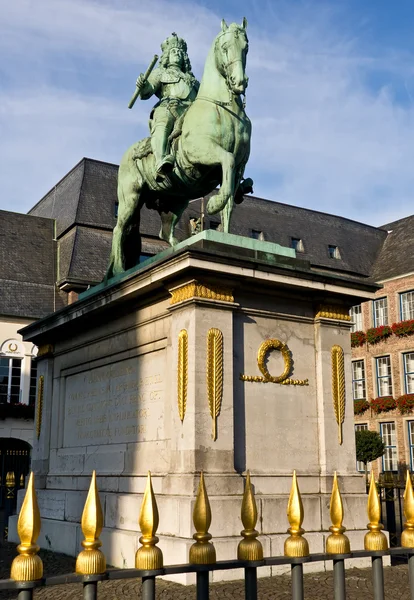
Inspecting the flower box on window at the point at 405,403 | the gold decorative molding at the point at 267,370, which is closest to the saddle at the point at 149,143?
the gold decorative molding at the point at 267,370

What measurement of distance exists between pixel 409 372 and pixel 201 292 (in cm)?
3000

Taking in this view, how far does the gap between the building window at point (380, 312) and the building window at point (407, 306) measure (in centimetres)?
117

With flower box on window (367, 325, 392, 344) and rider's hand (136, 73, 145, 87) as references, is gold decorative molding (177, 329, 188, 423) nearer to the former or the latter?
rider's hand (136, 73, 145, 87)

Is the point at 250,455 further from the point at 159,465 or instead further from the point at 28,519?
the point at 28,519

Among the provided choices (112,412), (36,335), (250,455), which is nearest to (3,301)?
(36,335)

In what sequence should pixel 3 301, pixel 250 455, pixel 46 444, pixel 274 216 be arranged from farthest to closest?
pixel 274 216, pixel 3 301, pixel 46 444, pixel 250 455

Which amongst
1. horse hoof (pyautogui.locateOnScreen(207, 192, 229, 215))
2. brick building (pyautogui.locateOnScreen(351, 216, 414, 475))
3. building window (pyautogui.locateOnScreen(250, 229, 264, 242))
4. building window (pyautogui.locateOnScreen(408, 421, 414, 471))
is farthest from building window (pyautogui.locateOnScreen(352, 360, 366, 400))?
horse hoof (pyautogui.locateOnScreen(207, 192, 229, 215))

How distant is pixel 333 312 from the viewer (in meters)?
9.52

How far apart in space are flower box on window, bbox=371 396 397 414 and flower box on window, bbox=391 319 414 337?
11.0 ft

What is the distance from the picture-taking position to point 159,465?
8.61 metres

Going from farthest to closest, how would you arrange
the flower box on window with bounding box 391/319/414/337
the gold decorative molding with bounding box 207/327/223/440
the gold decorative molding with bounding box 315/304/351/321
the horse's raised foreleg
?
1. the flower box on window with bounding box 391/319/414/337
2. the gold decorative molding with bounding box 315/304/351/321
3. the horse's raised foreleg
4. the gold decorative molding with bounding box 207/327/223/440

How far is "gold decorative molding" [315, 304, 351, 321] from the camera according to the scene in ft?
30.8

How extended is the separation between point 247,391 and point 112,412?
7.74 ft

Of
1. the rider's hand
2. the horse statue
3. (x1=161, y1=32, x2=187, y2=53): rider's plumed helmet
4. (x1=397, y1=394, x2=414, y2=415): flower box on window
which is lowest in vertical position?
(x1=397, y1=394, x2=414, y2=415): flower box on window
